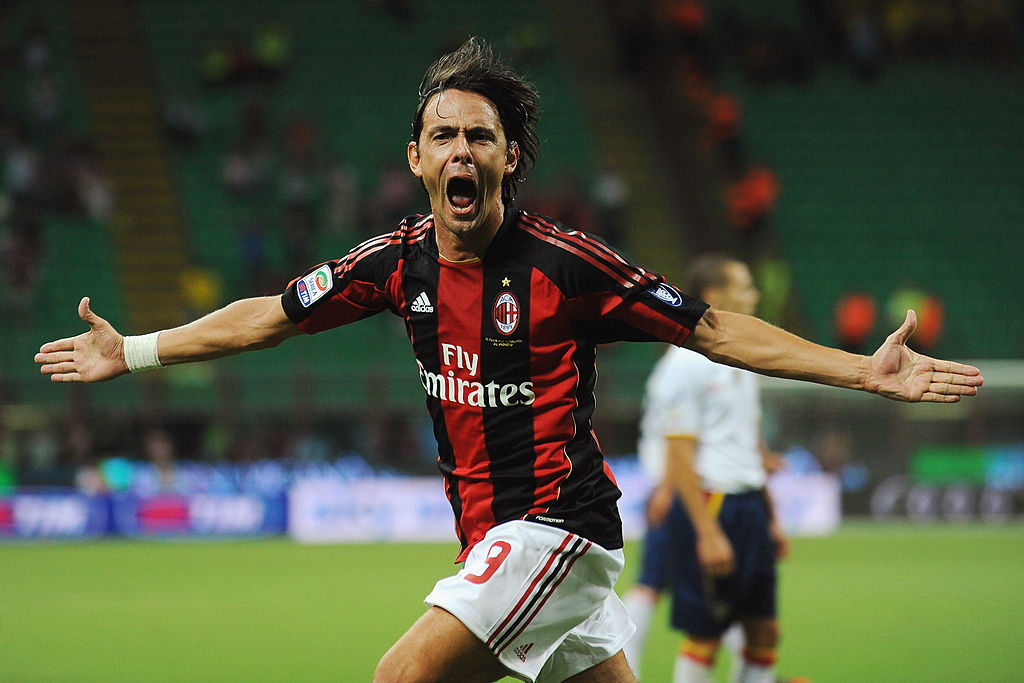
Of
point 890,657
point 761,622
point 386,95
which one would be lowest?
point 890,657

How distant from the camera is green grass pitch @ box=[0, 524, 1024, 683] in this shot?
7.71 metres

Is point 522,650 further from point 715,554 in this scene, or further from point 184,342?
point 715,554

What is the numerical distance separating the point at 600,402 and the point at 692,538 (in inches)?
388

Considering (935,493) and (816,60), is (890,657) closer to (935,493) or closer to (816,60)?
(935,493)

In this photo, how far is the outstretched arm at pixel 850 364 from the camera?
3.68m

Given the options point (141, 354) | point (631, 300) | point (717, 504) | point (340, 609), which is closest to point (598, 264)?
point (631, 300)

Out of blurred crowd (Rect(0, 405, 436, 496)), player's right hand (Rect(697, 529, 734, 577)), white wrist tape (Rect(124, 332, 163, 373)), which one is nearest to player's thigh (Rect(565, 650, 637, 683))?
white wrist tape (Rect(124, 332, 163, 373))

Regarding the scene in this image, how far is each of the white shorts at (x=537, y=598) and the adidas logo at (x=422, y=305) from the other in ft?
2.21

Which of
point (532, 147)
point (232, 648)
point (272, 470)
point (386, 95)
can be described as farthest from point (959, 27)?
point (532, 147)

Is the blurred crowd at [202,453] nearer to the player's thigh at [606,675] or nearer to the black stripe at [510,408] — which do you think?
the player's thigh at [606,675]

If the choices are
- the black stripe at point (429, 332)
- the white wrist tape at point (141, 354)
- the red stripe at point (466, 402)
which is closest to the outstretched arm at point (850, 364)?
the red stripe at point (466, 402)

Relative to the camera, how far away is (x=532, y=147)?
4090 millimetres

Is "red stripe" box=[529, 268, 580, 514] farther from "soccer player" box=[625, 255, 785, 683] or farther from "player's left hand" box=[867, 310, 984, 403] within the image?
"soccer player" box=[625, 255, 785, 683]

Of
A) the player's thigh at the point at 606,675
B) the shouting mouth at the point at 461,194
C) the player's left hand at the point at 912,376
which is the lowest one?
the player's thigh at the point at 606,675
